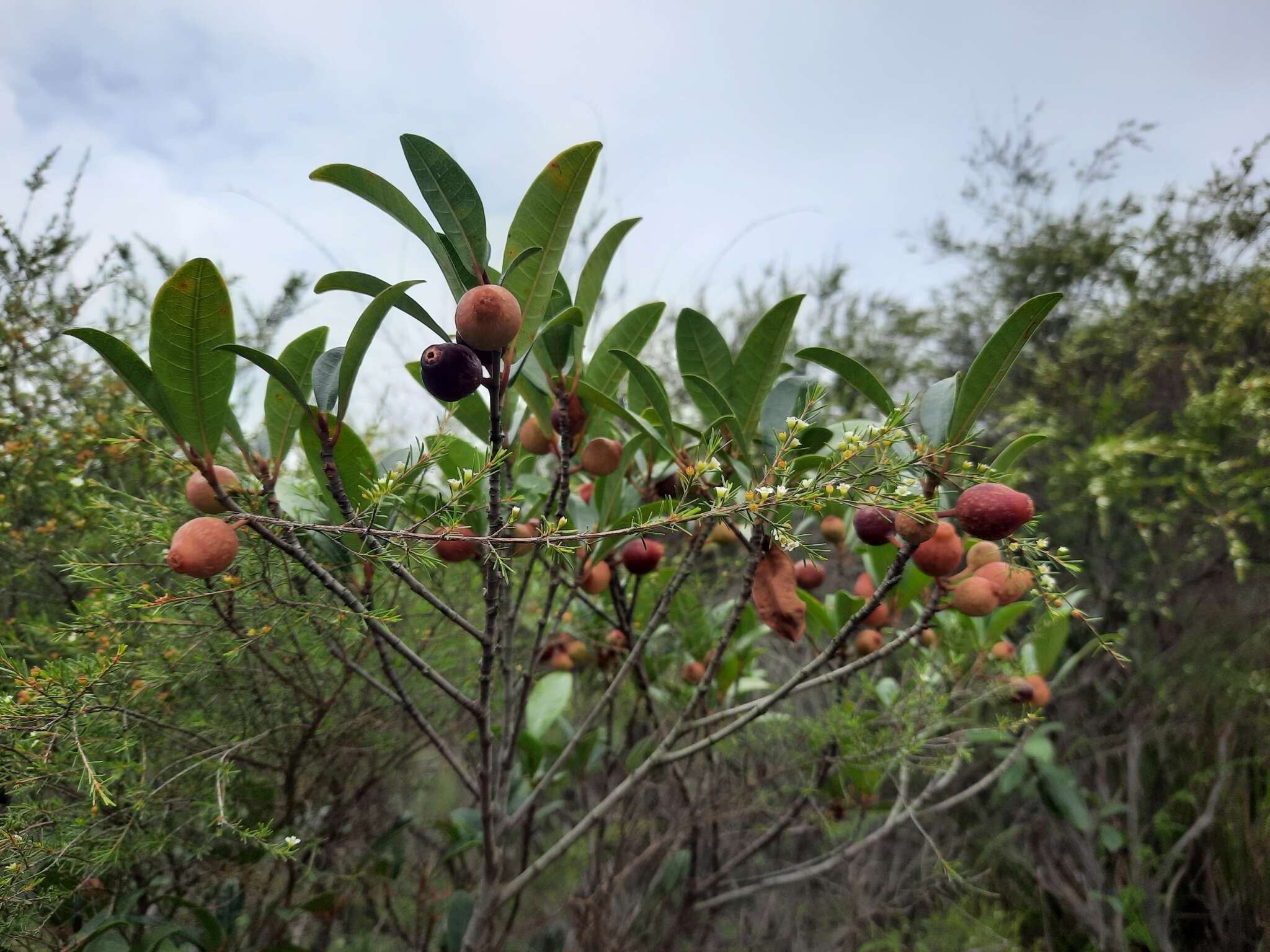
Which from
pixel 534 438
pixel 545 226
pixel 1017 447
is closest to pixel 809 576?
pixel 1017 447

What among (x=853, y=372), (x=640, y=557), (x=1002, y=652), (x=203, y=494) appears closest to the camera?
(x=203, y=494)

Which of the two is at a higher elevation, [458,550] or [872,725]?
[458,550]

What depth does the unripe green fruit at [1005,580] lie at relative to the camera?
0.84 meters

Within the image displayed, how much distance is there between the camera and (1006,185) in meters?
5.52

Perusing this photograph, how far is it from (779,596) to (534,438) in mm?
403

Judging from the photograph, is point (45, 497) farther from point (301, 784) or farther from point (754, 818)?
point (754, 818)

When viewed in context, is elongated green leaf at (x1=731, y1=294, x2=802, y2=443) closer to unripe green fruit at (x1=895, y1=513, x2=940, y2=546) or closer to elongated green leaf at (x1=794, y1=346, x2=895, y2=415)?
elongated green leaf at (x1=794, y1=346, x2=895, y2=415)

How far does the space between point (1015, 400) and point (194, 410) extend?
197 inches

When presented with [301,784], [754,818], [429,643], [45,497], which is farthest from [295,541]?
[754,818]

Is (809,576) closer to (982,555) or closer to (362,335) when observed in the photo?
(982,555)

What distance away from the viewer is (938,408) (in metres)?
0.83

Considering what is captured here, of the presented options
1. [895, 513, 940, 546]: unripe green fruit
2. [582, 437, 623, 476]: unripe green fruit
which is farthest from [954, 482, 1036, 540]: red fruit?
[582, 437, 623, 476]: unripe green fruit

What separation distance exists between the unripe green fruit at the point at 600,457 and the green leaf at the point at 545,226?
248mm

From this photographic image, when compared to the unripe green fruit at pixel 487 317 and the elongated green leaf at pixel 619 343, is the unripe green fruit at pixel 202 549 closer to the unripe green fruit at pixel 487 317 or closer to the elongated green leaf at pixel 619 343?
the unripe green fruit at pixel 487 317
